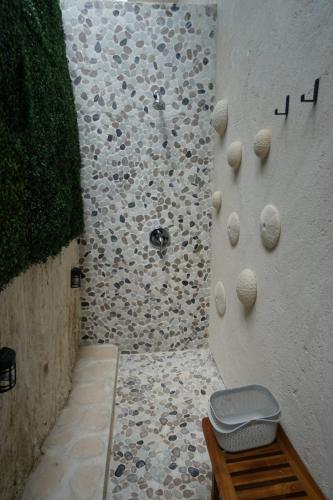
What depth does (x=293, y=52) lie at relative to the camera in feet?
3.17

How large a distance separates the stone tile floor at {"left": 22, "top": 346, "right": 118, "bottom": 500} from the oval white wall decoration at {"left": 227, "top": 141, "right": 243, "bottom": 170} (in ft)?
4.85

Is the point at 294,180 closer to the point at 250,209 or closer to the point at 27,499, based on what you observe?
the point at 250,209

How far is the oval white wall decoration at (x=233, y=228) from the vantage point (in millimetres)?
1552

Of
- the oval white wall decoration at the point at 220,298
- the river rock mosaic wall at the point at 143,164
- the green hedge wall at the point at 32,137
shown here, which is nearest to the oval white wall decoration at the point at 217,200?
the river rock mosaic wall at the point at 143,164

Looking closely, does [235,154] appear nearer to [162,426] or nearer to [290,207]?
[290,207]

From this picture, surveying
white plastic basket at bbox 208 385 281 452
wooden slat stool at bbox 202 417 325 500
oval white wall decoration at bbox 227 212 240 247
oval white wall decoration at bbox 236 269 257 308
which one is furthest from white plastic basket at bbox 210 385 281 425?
oval white wall decoration at bbox 227 212 240 247

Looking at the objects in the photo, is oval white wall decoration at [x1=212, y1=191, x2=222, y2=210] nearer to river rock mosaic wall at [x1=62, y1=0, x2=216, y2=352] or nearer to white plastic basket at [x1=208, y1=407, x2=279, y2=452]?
river rock mosaic wall at [x1=62, y1=0, x2=216, y2=352]

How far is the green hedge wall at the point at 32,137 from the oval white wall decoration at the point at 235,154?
34.2 inches

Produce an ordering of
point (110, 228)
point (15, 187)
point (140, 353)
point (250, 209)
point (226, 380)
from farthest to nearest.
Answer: point (140, 353) < point (110, 228) < point (226, 380) < point (250, 209) < point (15, 187)

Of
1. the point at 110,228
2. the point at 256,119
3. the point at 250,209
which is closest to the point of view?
the point at 256,119

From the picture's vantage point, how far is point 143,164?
205 centimetres

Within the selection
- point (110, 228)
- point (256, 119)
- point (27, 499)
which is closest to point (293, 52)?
point (256, 119)

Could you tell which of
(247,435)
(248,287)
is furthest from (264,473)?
(248,287)

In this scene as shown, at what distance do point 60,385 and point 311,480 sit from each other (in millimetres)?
1233
